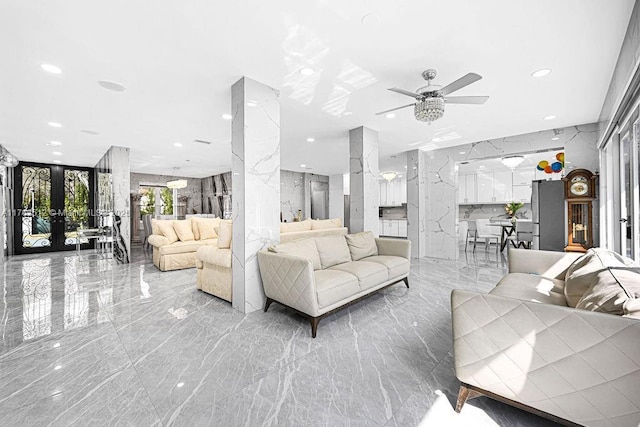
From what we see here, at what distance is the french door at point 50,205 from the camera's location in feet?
24.1

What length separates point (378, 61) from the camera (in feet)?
8.97

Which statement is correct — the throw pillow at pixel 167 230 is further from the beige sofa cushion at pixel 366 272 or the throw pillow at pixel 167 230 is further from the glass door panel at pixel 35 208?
the glass door panel at pixel 35 208

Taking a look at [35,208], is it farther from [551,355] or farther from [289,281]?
[551,355]

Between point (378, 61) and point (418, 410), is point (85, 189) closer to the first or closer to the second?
point (378, 61)

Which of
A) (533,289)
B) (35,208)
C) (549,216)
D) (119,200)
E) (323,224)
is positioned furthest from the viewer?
(35,208)

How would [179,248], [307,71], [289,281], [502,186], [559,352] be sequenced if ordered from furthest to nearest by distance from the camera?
[502,186]
[179,248]
[307,71]
[289,281]
[559,352]

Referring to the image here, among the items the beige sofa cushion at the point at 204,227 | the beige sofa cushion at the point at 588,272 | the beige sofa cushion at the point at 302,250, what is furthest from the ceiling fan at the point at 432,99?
the beige sofa cushion at the point at 204,227

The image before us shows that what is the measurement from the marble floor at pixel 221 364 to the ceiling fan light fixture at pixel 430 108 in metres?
2.07

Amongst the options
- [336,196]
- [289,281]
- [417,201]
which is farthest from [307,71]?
[336,196]

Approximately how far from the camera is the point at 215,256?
3.49 metres

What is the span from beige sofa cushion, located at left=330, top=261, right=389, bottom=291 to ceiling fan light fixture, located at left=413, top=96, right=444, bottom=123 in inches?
67.6

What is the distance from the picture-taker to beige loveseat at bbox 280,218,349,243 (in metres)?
3.90

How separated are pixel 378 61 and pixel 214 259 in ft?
9.54

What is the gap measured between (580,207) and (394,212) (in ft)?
23.4
